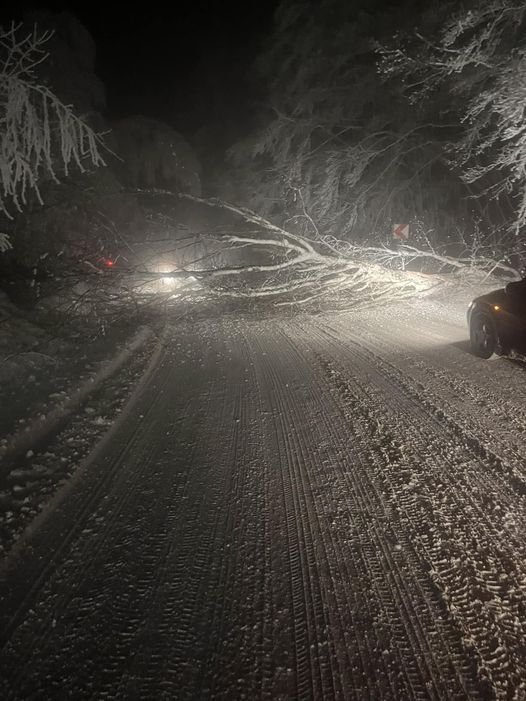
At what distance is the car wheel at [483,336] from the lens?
6.05 meters

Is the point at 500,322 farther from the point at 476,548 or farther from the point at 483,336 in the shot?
the point at 476,548

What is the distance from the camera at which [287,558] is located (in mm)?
2777

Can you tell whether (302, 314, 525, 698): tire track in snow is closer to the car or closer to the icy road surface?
the icy road surface

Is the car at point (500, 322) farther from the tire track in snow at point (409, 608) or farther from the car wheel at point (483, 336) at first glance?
the tire track in snow at point (409, 608)

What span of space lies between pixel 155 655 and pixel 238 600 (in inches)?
20.9

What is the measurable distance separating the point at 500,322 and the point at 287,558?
4.78 m

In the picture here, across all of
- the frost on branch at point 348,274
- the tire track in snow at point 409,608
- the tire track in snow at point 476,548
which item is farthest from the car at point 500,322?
the frost on branch at point 348,274

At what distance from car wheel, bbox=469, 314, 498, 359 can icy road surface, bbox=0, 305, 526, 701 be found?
119cm

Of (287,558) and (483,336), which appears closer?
(287,558)

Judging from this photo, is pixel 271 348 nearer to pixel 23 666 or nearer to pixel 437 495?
pixel 437 495

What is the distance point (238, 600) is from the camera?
8.16 ft

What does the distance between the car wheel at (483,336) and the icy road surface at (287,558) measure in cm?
119

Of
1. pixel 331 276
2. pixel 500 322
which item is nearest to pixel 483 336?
pixel 500 322

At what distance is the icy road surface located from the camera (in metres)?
2.11
